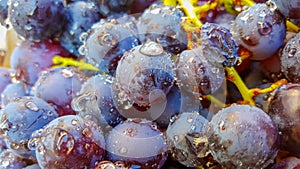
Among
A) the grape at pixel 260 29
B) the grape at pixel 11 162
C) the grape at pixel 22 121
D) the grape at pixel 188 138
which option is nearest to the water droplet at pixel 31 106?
the grape at pixel 22 121

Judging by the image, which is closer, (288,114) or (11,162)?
(288,114)

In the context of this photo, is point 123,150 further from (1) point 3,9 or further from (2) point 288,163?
(1) point 3,9

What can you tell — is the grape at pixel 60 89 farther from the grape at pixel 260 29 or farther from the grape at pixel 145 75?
the grape at pixel 260 29

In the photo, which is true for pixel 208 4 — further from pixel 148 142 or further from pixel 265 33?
pixel 148 142

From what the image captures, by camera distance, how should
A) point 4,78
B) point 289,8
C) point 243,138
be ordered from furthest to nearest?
point 4,78, point 289,8, point 243,138

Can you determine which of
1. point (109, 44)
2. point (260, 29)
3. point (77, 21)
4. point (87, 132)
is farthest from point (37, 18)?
point (260, 29)

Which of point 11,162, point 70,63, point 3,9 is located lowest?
point 11,162

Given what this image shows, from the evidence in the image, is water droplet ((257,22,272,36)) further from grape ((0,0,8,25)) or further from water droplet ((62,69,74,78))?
grape ((0,0,8,25))

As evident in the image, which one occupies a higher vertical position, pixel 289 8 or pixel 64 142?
pixel 289 8
